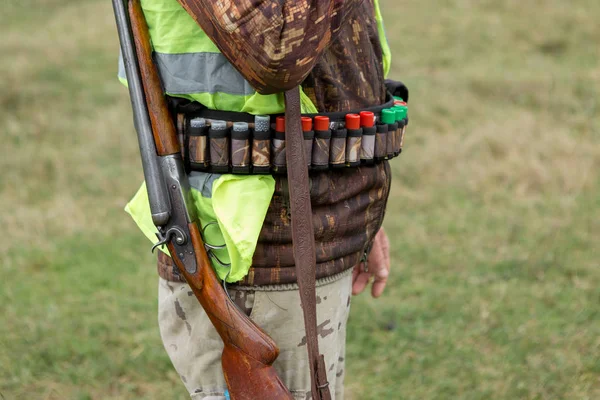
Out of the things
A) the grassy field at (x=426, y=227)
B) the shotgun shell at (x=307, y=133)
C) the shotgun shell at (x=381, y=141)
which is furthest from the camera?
the grassy field at (x=426, y=227)

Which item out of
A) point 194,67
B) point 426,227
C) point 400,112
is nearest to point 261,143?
point 194,67

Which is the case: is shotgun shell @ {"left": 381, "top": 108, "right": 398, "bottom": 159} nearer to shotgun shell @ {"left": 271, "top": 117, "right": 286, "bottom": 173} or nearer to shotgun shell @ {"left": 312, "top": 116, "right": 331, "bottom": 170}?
shotgun shell @ {"left": 312, "top": 116, "right": 331, "bottom": 170}

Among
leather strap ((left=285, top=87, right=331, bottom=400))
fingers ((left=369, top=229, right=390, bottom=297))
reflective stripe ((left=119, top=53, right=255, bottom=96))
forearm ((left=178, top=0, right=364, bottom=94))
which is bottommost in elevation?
fingers ((left=369, top=229, right=390, bottom=297))

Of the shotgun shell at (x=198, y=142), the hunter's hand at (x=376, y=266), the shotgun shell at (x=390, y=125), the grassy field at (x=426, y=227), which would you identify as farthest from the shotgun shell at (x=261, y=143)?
the grassy field at (x=426, y=227)

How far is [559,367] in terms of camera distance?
3.52 metres

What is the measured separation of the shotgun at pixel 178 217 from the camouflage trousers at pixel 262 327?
10 cm

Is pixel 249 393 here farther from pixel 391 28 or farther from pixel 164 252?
pixel 391 28

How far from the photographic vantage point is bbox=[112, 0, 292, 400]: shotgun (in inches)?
66.8

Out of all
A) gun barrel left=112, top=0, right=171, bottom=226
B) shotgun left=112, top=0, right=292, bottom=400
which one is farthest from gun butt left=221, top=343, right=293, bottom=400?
gun barrel left=112, top=0, right=171, bottom=226

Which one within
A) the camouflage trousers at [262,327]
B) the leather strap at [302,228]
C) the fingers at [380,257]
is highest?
the leather strap at [302,228]

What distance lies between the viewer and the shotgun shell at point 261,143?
1695 millimetres

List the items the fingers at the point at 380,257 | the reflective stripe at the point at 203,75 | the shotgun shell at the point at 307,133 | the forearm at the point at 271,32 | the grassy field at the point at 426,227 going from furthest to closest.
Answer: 1. the grassy field at the point at 426,227
2. the fingers at the point at 380,257
3. the shotgun shell at the point at 307,133
4. the reflective stripe at the point at 203,75
5. the forearm at the point at 271,32

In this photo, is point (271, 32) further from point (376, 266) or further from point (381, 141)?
point (376, 266)

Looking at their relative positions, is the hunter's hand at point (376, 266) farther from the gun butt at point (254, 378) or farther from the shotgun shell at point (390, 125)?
the gun butt at point (254, 378)
